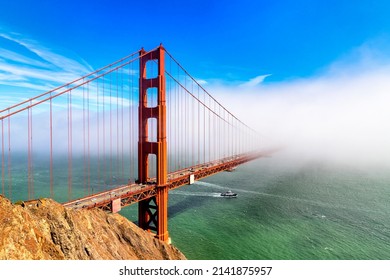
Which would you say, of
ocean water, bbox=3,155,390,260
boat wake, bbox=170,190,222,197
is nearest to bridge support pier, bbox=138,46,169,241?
ocean water, bbox=3,155,390,260

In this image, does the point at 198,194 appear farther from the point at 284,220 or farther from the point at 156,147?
the point at 156,147

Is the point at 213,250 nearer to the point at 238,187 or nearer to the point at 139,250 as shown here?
the point at 139,250

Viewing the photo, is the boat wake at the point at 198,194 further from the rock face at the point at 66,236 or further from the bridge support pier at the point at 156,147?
the rock face at the point at 66,236

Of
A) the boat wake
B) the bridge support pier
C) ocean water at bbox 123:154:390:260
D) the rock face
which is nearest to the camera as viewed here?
the rock face

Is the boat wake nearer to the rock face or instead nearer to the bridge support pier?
the bridge support pier

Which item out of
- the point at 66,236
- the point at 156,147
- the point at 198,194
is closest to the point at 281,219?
the point at 198,194

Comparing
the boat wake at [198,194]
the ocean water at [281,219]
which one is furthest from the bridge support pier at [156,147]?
the boat wake at [198,194]
